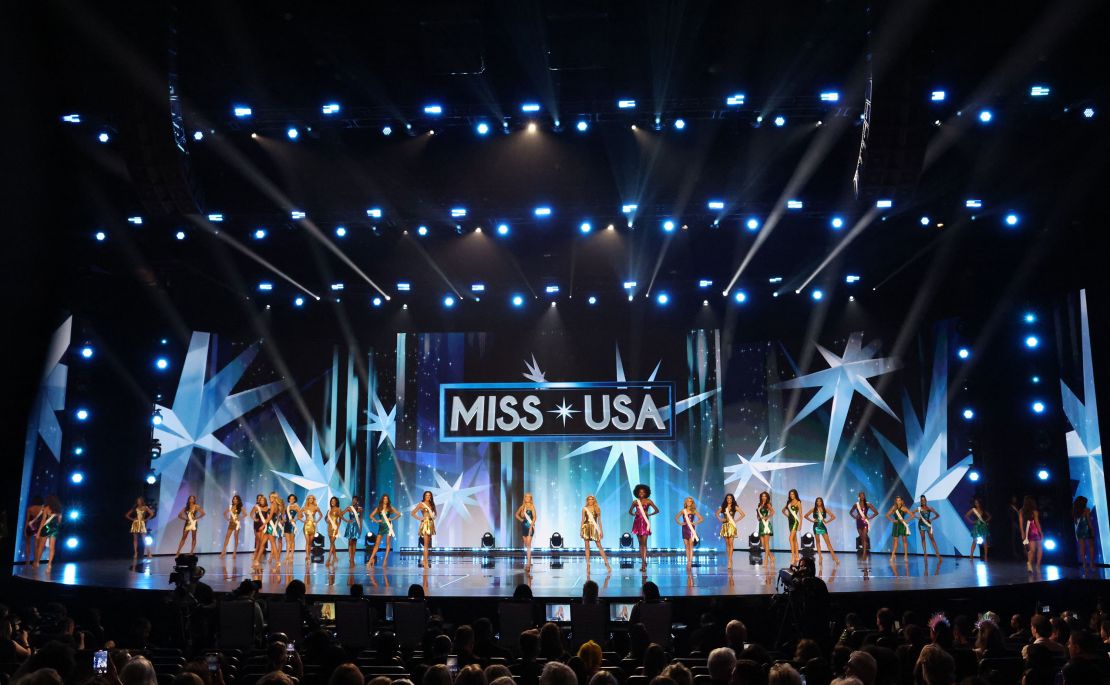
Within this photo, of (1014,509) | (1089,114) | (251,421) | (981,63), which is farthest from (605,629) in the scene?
(251,421)

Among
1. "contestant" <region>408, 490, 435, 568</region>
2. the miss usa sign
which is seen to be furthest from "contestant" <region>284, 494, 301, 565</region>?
the miss usa sign

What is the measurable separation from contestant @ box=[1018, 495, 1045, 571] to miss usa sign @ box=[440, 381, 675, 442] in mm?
7685

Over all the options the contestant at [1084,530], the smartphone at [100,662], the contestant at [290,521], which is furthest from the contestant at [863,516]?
the smartphone at [100,662]

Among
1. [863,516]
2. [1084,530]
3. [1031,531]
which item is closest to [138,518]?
[863,516]

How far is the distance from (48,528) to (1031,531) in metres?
18.0

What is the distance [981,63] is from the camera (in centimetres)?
1216

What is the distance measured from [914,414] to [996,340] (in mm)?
3085

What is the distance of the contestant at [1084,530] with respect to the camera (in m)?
15.5

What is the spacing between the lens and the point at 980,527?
17.2 metres

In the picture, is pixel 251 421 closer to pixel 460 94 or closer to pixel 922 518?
pixel 460 94

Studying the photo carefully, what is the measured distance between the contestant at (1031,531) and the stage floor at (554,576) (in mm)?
352

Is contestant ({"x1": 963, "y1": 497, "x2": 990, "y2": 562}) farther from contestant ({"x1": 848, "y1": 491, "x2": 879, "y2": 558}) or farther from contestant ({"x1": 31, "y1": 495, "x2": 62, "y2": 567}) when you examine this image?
contestant ({"x1": 31, "y1": 495, "x2": 62, "y2": 567})

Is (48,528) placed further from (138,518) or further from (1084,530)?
(1084,530)

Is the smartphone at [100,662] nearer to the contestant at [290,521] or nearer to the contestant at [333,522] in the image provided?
the contestant at [333,522]
